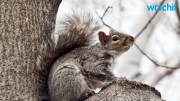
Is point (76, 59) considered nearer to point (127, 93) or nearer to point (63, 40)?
point (63, 40)

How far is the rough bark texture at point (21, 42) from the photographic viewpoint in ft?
5.87

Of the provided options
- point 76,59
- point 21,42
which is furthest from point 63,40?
point 21,42

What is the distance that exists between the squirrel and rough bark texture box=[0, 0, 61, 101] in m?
0.07

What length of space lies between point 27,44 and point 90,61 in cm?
57

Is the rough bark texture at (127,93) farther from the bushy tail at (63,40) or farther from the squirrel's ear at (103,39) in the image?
the squirrel's ear at (103,39)

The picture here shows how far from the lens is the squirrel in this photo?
1989mm

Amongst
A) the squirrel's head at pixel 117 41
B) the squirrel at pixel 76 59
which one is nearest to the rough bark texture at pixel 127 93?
the squirrel at pixel 76 59

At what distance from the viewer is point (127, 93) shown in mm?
1685

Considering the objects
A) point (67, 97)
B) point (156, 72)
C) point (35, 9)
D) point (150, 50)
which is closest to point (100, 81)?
point (67, 97)

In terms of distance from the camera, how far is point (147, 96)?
5.53 ft

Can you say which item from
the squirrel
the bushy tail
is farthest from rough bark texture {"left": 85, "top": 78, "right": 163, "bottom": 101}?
the bushy tail

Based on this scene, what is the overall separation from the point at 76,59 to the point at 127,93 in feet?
2.31

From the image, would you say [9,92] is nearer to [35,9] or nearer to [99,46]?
[35,9]

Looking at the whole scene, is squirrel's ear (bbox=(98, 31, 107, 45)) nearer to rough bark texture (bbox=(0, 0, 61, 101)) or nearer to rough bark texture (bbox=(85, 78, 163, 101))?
rough bark texture (bbox=(0, 0, 61, 101))
